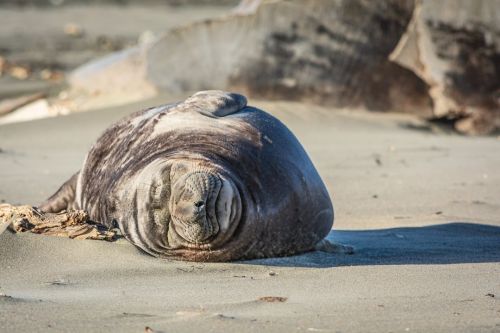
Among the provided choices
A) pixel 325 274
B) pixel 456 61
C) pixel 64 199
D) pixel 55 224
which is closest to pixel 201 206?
pixel 325 274

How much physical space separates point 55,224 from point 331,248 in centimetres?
118

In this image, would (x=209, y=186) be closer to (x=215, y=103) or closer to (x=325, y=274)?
(x=325, y=274)

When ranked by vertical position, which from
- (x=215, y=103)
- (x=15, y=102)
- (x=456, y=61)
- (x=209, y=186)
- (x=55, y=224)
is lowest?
(x=15, y=102)

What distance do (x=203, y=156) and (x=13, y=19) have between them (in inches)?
520

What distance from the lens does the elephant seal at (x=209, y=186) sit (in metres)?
4.44

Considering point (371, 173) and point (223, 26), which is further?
point (223, 26)

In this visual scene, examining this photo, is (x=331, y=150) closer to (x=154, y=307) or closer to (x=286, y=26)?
(x=286, y=26)

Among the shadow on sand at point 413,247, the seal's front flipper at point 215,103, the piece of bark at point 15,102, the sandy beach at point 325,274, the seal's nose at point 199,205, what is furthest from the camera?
the piece of bark at point 15,102

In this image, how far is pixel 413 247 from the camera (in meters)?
5.23

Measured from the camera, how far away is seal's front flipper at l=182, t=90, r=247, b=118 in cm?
515

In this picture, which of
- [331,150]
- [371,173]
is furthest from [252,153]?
[331,150]

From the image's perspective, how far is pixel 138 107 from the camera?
969cm

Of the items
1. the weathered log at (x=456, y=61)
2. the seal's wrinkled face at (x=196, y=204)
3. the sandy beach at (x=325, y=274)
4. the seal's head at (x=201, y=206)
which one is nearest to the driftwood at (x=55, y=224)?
the sandy beach at (x=325, y=274)

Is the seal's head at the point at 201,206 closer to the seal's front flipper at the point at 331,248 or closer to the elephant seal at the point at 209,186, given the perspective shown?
the elephant seal at the point at 209,186
